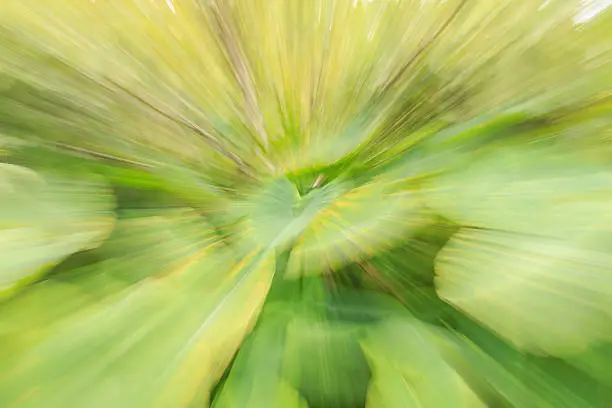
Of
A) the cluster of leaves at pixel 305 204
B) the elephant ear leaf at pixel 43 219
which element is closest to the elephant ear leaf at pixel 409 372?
the cluster of leaves at pixel 305 204

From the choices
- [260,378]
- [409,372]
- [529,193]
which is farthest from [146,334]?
[529,193]

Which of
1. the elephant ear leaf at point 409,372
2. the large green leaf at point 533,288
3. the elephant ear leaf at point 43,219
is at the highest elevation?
the elephant ear leaf at point 43,219

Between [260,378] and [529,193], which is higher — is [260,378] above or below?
below

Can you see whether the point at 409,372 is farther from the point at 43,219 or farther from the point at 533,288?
the point at 43,219

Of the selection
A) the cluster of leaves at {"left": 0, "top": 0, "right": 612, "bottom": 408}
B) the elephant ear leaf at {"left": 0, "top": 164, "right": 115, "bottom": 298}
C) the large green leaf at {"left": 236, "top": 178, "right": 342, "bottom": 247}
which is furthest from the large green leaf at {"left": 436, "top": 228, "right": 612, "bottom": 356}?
the elephant ear leaf at {"left": 0, "top": 164, "right": 115, "bottom": 298}

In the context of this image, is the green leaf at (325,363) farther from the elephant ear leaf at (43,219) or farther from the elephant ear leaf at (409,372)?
the elephant ear leaf at (43,219)

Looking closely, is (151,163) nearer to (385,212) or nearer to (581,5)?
(385,212)
